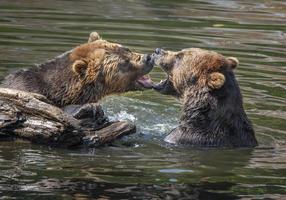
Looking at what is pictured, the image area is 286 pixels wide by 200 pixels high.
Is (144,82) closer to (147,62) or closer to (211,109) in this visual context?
(147,62)

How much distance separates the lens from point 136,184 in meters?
9.91

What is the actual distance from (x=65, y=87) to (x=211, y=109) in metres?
2.03

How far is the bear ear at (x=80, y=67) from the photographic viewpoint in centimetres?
1213

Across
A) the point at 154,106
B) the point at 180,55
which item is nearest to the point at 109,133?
the point at 180,55

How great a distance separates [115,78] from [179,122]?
1.11m

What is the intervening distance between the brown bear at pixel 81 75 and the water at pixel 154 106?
0.86 m

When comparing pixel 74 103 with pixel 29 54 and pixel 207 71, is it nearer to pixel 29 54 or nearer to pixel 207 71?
pixel 207 71

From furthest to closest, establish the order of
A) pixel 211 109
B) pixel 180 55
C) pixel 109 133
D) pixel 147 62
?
pixel 147 62, pixel 180 55, pixel 211 109, pixel 109 133

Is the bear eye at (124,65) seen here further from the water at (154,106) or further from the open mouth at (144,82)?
the water at (154,106)

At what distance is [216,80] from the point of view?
1186 centimetres

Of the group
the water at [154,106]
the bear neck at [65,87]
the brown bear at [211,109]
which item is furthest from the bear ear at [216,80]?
the bear neck at [65,87]

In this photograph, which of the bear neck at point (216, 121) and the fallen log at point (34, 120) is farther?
the bear neck at point (216, 121)

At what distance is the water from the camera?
9.88 m

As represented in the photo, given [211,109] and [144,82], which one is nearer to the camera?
[211,109]
